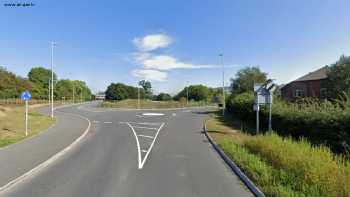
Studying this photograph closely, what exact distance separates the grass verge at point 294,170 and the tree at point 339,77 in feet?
103

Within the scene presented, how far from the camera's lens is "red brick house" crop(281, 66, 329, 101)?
1943 inches

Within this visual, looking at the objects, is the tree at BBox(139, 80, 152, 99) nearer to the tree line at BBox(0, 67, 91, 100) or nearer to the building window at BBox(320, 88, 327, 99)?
the tree line at BBox(0, 67, 91, 100)

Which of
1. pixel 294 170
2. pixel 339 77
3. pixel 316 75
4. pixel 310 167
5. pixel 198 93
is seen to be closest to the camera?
pixel 310 167

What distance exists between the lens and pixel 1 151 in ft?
42.5

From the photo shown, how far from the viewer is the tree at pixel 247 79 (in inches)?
1884

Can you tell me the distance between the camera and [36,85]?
102m

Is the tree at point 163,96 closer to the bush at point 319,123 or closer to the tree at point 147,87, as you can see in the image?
the tree at point 147,87

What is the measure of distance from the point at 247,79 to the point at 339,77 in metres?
13.9

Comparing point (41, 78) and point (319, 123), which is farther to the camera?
point (41, 78)

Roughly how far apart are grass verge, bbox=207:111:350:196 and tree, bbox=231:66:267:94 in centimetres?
3759

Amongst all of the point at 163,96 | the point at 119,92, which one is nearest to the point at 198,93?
the point at 163,96

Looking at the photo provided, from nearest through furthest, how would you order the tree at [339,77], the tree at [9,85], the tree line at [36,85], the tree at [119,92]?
the tree at [339,77] → the tree at [9,85] → the tree line at [36,85] → the tree at [119,92]

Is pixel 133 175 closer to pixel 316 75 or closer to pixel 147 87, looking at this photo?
pixel 316 75

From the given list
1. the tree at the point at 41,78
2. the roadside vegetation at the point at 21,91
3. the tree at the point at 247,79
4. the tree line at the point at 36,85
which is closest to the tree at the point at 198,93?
the tree line at the point at 36,85
